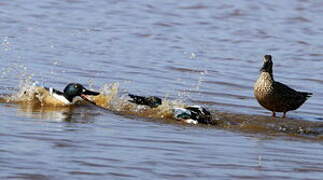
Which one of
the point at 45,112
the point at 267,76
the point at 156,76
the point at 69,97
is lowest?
the point at 45,112

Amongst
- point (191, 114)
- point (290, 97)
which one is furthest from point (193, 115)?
point (290, 97)

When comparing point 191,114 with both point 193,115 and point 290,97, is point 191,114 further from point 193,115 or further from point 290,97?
point 290,97

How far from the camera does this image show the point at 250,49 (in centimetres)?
1723

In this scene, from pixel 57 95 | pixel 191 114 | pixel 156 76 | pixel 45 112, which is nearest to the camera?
pixel 191 114

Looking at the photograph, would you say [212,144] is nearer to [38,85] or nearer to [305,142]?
[305,142]

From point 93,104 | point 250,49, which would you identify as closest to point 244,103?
point 93,104

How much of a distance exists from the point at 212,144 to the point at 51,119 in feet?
5.90

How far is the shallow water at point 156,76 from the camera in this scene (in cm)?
795

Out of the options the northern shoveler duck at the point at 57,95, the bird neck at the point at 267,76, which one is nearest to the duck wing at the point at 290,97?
the bird neck at the point at 267,76

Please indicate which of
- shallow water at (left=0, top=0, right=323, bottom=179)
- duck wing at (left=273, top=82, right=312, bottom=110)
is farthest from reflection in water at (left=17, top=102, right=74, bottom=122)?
duck wing at (left=273, top=82, right=312, bottom=110)

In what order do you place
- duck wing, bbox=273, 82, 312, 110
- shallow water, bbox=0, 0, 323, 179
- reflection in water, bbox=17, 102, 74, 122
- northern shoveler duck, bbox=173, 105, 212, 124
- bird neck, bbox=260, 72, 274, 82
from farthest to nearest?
bird neck, bbox=260, 72, 274, 82
duck wing, bbox=273, 82, 312, 110
northern shoveler duck, bbox=173, 105, 212, 124
reflection in water, bbox=17, 102, 74, 122
shallow water, bbox=0, 0, 323, 179

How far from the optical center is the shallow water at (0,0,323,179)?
795cm

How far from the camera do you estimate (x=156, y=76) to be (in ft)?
44.5

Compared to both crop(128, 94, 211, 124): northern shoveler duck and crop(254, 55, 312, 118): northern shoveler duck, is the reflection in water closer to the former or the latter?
crop(128, 94, 211, 124): northern shoveler duck
